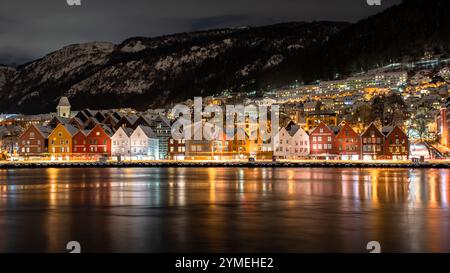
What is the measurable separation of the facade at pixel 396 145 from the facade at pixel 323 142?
8090 millimetres

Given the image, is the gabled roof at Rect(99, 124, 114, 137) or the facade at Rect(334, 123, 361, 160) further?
the gabled roof at Rect(99, 124, 114, 137)

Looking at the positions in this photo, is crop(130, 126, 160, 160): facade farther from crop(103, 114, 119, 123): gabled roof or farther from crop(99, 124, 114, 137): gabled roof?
crop(103, 114, 119, 123): gabled roof

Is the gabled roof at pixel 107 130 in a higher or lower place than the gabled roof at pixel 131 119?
lower

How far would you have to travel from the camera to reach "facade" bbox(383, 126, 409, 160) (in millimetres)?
A: 91438

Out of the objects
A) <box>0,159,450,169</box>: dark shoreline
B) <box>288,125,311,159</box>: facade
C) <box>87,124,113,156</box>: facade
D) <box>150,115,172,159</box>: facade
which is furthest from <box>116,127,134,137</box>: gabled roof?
<box>288,125,311,159</box>: facade

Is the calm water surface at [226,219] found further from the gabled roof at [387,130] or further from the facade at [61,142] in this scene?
the facade at [61,142]

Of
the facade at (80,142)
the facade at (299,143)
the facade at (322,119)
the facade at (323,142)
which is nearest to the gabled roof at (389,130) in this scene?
the facade at (323,142)

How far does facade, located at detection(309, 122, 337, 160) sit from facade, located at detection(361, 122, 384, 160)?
502cm

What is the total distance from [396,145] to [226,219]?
7004 centimetres

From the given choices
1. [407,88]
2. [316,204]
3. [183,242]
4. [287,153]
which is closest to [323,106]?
[407,88]

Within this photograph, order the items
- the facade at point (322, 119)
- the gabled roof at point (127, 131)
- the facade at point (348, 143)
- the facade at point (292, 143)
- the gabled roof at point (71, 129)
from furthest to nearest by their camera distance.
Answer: the facade at point (322, 119)
the gabled roof at point (71, 129)
the gabled roof at point (127, 131)
the facade at point (292, 143)
the facade at point (348, 143)

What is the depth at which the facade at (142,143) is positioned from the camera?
100m

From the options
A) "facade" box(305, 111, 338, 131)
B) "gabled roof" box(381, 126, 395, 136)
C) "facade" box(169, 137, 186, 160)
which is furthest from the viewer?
"facade" box(305, 111, 338, 131)
